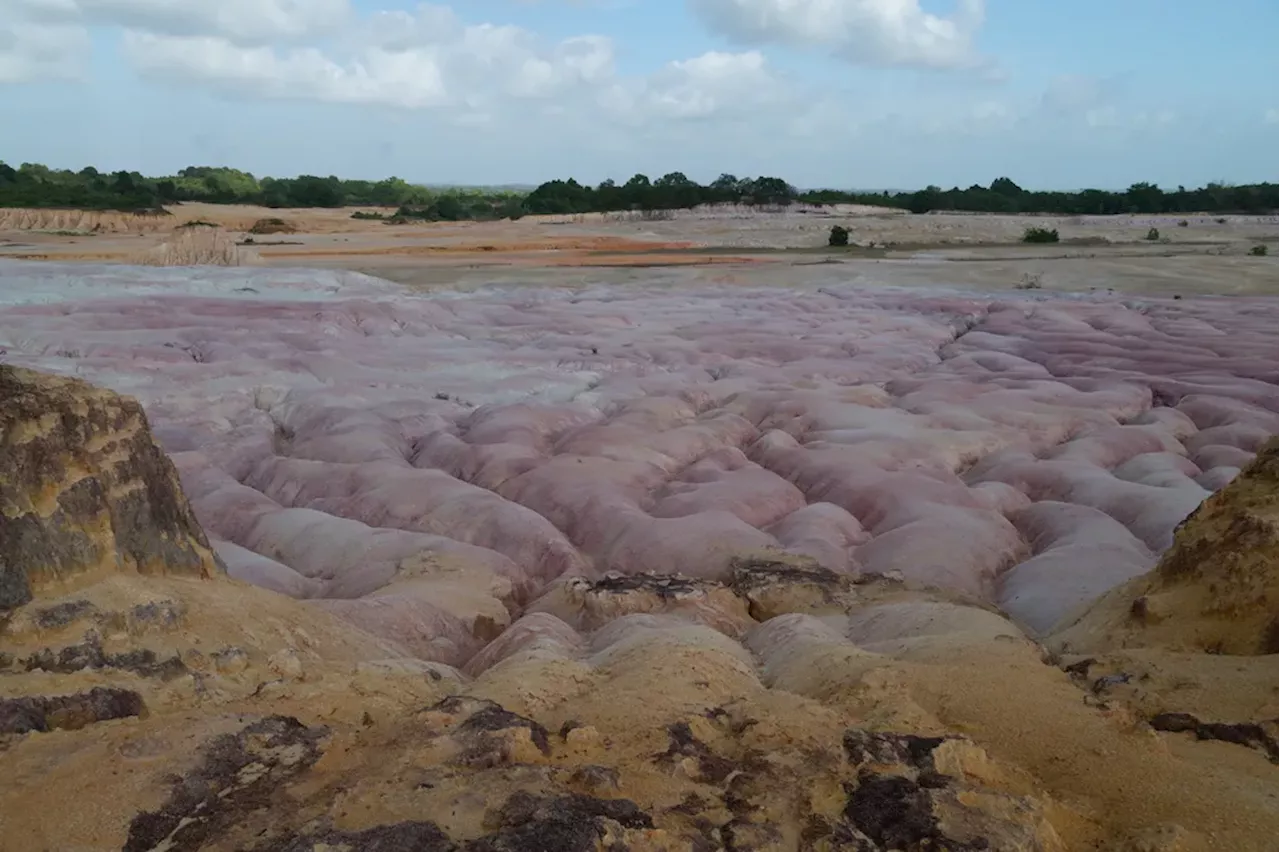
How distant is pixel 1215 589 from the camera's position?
399 centimetres

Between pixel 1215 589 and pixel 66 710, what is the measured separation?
3.99 meters

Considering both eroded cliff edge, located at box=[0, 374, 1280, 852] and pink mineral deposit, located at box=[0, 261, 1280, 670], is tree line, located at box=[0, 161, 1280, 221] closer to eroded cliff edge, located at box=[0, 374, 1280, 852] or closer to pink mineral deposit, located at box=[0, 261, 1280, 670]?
pink mineral deposit, located at box=[0, 261, 1280, 670]

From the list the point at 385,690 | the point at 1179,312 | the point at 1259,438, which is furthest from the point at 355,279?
the point at 385,690

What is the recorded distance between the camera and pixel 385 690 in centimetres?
343

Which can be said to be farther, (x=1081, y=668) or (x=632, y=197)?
(x=632, y=197)

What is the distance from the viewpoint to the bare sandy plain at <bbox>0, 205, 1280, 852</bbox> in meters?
2.69

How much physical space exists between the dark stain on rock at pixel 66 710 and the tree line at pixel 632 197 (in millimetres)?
48418

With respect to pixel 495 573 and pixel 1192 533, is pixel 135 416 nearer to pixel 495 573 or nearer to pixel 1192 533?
pixel 495 573

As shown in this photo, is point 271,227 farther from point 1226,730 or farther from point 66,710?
point 1226,730

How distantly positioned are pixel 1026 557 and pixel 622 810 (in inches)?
192

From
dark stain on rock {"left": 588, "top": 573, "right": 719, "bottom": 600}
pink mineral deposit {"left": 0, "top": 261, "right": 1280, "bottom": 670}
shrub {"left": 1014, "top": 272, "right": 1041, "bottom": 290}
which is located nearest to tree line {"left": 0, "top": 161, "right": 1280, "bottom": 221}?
shrub {"left": 1014, "top": 272, "right": 1041, "bottom": 290}

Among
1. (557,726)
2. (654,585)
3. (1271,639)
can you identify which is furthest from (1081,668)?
(654,585)

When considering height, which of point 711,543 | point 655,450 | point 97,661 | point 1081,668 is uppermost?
point 97,661

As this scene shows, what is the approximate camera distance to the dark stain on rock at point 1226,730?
295cm
